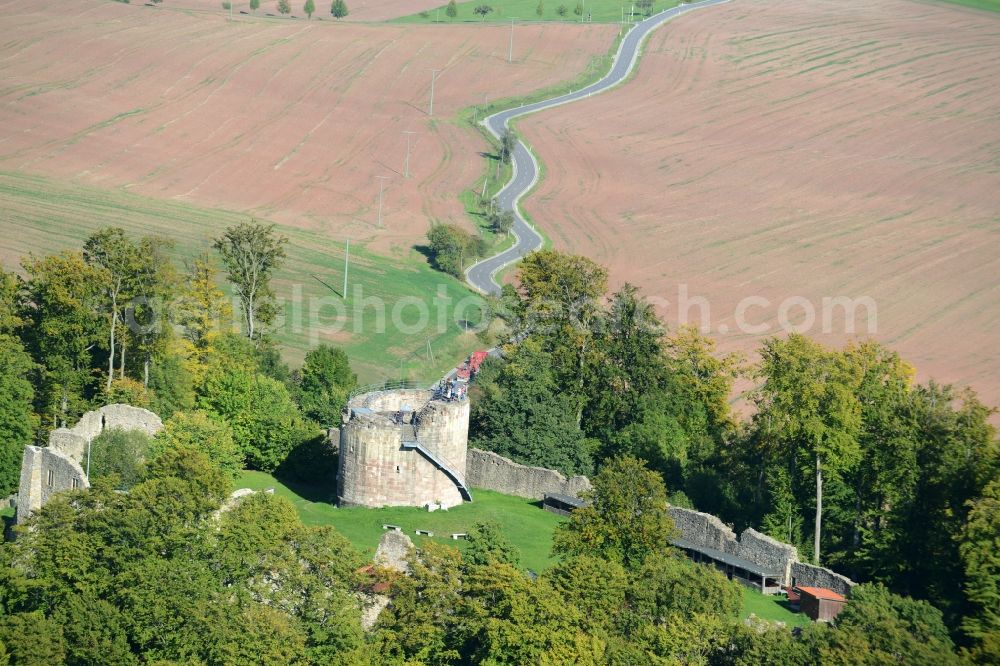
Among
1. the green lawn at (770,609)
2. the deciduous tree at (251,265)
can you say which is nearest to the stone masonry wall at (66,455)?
the deciduous tree at (251,265)

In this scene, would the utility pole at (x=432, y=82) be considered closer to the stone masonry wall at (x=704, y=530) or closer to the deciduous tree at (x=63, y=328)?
the deciduous tree at (x=63, y=328)

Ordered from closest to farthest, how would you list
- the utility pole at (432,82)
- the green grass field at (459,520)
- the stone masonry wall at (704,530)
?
1. the green grass field at (459,520)
2. the stone masonry wall at (704,530)
3. the utility pole at (432,82)

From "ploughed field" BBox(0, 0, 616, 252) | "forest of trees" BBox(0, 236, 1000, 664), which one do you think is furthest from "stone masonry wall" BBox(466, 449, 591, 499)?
"ploughed field" BBox(0, 0, 616, 252)

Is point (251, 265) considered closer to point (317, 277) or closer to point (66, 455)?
point (66, 455)

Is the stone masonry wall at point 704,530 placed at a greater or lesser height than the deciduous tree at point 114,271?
lesser

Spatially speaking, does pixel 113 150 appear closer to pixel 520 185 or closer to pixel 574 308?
pixel 520 185

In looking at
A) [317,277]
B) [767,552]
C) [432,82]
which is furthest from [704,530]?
[432,82]
